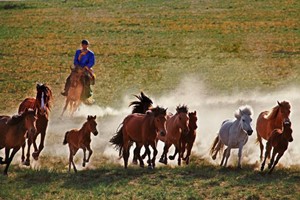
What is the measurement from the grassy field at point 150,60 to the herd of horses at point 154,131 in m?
0.49

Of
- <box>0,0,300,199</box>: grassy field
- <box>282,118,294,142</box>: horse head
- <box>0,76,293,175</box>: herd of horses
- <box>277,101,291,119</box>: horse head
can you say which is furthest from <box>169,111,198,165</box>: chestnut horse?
<box>282,118,294,142</box>: horse head

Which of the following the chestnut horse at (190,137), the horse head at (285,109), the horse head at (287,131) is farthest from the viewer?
the chestnut horse at (190,137)

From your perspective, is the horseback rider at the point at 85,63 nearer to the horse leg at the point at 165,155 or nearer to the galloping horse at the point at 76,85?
the galloping horse at the point at 76,85

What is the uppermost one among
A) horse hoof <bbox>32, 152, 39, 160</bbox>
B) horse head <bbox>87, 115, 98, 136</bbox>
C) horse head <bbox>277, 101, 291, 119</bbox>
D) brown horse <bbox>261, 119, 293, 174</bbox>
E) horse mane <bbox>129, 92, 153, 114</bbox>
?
horse mane <bbox>129, 92, 153, 114</bbox>

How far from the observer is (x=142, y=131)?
1522 cm

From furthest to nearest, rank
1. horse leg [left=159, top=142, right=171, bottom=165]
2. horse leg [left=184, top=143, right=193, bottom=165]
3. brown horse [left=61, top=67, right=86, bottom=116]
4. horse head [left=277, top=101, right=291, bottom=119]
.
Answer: brown horse [left=61, top=67, right=86, bottom=116] → horse leg [left=184, top=143, right=193, bottom=165] → horse leg [left=159, top=142, right=171, bottom=165] → horse head [left=277, top=101, right=291, bottom=119]

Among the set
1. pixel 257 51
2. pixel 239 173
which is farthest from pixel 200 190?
pixel 257 51

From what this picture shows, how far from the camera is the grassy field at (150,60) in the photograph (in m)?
13.9

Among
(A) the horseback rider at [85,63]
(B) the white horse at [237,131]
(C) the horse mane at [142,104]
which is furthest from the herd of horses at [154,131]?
(A) the horseback rider at [85,63]

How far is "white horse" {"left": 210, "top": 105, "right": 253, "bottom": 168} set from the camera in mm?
14812

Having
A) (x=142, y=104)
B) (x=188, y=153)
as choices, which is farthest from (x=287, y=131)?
(x=142, y=104)

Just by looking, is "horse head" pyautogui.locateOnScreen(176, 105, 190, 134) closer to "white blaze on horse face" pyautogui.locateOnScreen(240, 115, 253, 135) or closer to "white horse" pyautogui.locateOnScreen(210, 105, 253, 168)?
"white horse" pyautogui.locateOnScreen(210, 105, 253, 168)

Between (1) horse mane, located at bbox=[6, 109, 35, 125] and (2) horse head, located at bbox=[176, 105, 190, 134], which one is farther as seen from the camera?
(2) horse head, located at bbox=[176, 105, 190, 134]

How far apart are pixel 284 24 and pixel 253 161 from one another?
140 ft
